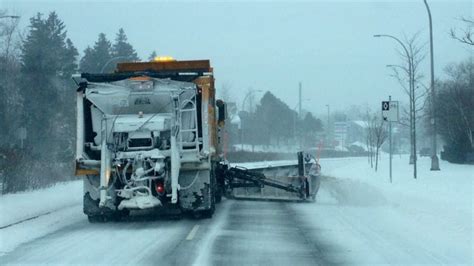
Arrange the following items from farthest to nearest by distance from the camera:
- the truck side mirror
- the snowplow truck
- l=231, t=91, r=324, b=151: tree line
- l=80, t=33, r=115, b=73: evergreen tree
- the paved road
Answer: l=231, t=91, r=324, b=151: tree line < l=80, t=33, r=115, b=73: evergreen tree < the truck side mirror < the snowplow truck < the paved road

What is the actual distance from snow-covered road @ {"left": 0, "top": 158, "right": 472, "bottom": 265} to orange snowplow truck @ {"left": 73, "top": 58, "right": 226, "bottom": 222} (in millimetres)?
658

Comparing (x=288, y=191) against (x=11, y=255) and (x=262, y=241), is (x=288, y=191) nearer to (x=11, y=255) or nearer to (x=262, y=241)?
(x=262, y=241)

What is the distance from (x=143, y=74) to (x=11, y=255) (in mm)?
5342

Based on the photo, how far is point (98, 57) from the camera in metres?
67.3

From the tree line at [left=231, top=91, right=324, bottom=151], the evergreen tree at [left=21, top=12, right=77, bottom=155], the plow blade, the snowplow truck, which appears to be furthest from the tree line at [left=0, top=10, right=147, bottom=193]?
the tree line at [left=231, top=91, right=324, bottom=151]

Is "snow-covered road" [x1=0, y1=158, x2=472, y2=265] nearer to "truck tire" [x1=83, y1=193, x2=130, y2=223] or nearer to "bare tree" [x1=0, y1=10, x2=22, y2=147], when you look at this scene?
"truck tire" [x1=83, y1=193, x2=130, y2=223]

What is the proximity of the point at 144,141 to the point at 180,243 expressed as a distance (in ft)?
10.7

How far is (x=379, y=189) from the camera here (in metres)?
24.6

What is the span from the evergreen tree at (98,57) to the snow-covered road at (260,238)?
1894 inches

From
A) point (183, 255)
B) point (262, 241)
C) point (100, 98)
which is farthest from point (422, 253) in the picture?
point (100, 98)

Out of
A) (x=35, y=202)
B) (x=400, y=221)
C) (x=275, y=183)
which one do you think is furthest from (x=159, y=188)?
(x=275, y=183)

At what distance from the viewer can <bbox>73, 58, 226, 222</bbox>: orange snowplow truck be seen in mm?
14516

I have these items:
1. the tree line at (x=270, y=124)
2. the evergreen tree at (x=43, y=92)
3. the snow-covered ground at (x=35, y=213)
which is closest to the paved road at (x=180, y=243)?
the snow-covered ground at (x=35, y=213)

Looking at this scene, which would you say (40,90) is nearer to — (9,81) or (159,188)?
(9,81)
